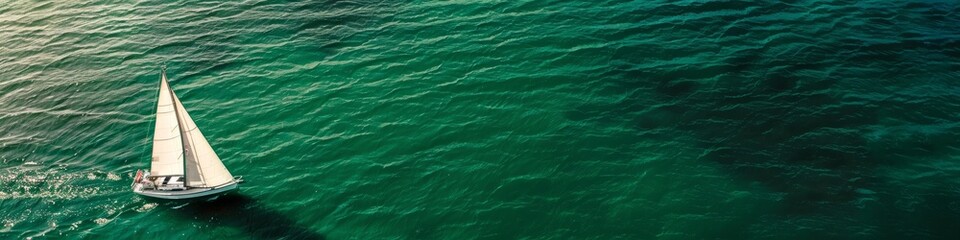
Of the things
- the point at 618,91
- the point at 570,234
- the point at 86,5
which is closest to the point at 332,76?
the point at 618,91

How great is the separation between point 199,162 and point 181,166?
5.53 ft

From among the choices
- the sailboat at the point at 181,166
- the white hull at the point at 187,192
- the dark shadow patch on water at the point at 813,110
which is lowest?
the dark shadow patch on water at the point at 813,110

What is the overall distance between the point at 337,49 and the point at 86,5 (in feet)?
92.5

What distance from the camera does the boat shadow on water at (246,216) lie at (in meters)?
32.5

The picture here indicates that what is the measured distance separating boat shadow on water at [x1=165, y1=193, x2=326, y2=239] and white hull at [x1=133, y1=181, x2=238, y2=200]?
0.59 m

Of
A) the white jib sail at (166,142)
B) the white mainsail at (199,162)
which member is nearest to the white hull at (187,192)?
the white mainsail at (199,162)

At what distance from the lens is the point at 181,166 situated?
115 ft

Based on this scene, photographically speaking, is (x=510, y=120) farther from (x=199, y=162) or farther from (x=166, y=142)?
(x=166, y=142)

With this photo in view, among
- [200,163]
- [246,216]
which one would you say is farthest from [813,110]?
[200,163]

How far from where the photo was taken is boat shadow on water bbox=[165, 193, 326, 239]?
3247 cm

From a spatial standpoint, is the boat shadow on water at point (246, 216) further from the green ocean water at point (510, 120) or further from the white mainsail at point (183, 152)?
the white mainsail at point (183, 152)

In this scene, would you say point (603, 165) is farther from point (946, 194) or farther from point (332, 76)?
point (332, 76)

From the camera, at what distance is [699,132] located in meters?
36.6

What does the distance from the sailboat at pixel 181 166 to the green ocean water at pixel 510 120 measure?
0.87m
